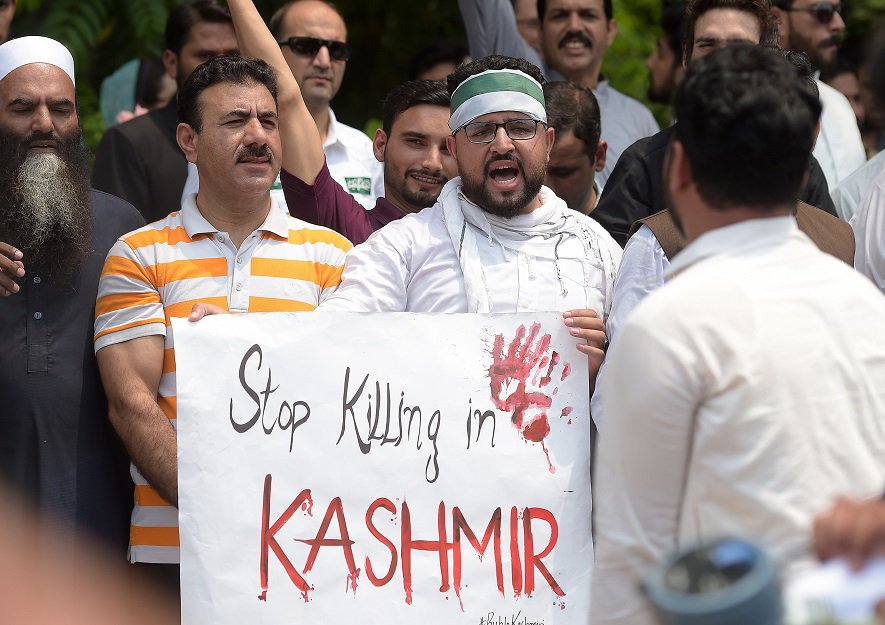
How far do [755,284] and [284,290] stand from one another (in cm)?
221

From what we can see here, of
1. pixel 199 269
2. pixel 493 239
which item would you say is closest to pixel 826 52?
pixel 493 239

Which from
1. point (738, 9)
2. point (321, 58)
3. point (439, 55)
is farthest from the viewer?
point (439, 55)

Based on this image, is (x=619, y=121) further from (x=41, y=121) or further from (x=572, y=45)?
(x=41, y=121)

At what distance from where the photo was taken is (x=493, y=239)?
4512 millimetres

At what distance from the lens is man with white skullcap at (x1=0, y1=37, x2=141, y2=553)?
15.0 ft

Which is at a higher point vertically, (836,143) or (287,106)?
(836,143)

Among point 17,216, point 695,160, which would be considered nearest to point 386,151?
point 17,216

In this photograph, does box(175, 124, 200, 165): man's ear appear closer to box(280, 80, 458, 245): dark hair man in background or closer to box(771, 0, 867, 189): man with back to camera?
box(280, 80, 458, 245): dark hair man in background

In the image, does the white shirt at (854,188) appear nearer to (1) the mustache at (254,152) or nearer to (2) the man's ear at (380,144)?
(2) the man's ear at (380,144)

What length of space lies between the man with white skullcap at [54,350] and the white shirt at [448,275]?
948mm

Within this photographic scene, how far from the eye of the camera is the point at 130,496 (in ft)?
15.5

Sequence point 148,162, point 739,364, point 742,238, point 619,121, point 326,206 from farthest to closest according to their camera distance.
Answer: point 619,121 → point 148,162 → point 326,206 → point 742,238 → point 739,364

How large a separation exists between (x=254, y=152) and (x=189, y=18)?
2287mm

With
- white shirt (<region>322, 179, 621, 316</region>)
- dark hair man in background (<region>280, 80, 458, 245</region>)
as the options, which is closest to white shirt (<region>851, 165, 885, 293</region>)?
white shirt (<region>322, 179, 621, 316</region>)
